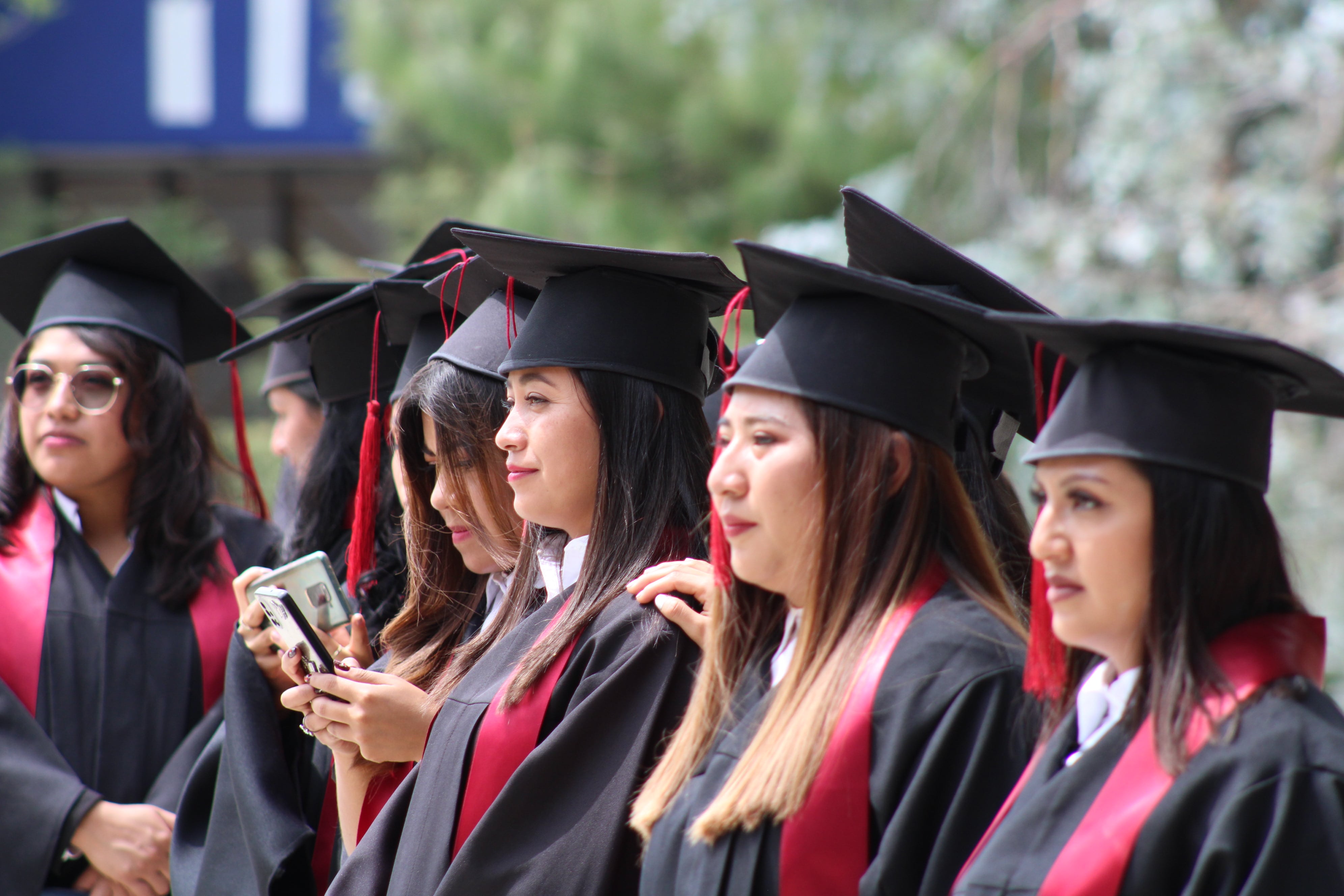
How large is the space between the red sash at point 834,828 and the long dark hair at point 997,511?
1.73 feet

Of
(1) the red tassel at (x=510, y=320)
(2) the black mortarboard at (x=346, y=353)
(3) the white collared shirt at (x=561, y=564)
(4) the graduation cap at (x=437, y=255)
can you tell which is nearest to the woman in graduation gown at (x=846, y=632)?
(3) the white collared shirt at (x=561, y=564)

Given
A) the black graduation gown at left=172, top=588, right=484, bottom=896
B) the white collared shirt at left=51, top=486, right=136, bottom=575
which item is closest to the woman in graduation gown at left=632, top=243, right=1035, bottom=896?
the black graduation gown at left=172, top=588, right=484, bottom=896

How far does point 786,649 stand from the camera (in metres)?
1.86

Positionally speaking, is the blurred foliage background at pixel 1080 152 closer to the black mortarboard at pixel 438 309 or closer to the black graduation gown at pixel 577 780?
the black mortarboard at pixel 438 309

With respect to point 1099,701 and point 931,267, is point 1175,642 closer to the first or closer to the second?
point 1099,701

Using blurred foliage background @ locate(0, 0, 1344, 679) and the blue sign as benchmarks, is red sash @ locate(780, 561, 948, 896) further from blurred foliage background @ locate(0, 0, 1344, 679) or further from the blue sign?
the blue sign

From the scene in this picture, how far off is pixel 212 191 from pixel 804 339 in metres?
13.5

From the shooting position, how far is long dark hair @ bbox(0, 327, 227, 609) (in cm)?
325

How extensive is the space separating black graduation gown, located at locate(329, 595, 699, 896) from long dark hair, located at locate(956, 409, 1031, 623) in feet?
1.81

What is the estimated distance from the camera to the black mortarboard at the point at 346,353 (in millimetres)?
3178

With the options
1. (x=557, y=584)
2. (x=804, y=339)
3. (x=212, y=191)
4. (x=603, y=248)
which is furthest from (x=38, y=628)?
(x=212, y=191)

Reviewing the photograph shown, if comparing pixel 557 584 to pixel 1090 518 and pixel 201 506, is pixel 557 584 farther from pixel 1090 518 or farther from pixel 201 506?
pixel 201 506

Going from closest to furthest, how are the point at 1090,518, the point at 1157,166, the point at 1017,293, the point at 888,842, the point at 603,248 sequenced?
1. the point at 1090,518
2. the point at 888,842
3. the point at 1017,293
4. the point at 603,248
5. the point at 1157,166

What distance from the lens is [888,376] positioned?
5.71ft
